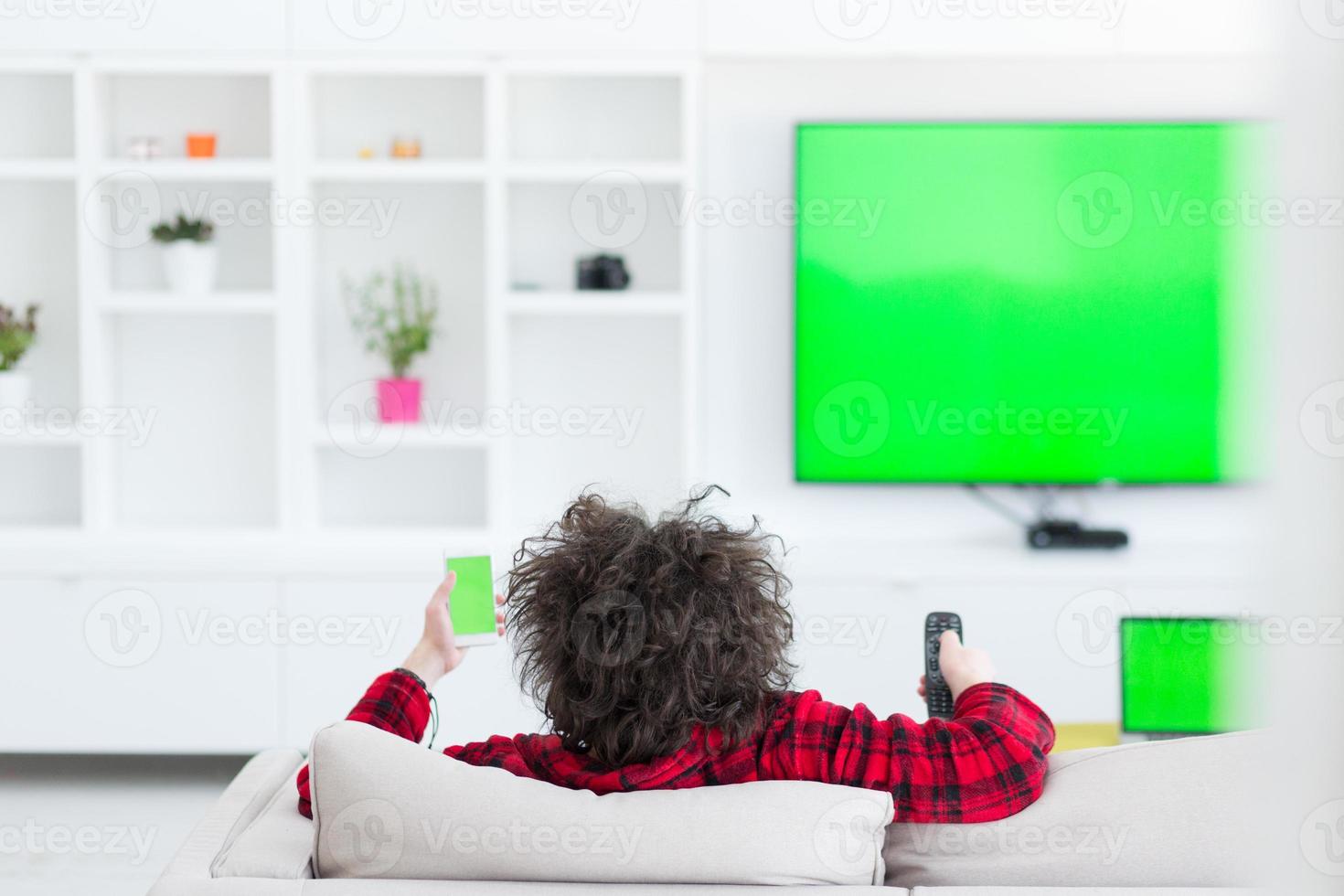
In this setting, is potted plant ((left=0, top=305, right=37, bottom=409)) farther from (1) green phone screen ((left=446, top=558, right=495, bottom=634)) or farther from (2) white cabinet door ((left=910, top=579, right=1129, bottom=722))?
(2) white cabinet door ((left=910, top=579, right=1129, bottom=722))

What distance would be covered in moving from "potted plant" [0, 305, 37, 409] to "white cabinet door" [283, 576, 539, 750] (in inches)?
39.4

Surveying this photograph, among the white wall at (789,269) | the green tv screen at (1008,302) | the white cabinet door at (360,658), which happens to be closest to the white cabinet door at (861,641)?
the white wall at (789,269)

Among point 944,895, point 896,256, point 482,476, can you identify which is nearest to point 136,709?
point 482,476

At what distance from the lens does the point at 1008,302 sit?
10.9 ft

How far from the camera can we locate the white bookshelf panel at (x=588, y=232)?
133 inches

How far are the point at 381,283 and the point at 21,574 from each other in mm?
1187

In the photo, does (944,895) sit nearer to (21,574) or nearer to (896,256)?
(896,256)

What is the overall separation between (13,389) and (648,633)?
285 cm

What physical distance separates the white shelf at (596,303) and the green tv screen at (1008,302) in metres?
0.39

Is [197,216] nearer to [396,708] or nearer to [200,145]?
[200,145]

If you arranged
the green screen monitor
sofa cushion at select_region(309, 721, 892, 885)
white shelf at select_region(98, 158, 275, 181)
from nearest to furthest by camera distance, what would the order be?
sofa cushion at select_region(309, 721, 892, 885), the green screen monitor, white shelf at select_region(98, 158, 275, 181)

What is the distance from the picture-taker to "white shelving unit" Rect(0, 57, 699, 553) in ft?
10.8

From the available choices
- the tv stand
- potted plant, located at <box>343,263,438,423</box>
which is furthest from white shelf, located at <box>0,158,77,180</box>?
the tv stand

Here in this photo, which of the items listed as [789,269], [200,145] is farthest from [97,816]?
[789,269]
